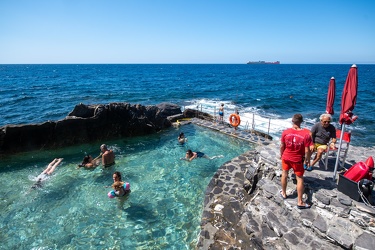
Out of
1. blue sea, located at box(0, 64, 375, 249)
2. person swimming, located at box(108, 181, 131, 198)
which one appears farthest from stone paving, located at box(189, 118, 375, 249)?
person swimming, located at box(108, 181, 131, 198)

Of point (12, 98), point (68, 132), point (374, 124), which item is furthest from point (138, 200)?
point (12, 98)

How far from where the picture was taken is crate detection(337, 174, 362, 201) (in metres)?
5.36

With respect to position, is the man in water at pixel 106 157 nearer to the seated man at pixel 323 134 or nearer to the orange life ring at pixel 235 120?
the seated man at pixel 323 134

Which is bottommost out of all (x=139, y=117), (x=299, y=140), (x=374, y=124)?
(x=374, y=124)

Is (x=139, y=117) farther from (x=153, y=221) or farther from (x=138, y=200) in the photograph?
(x=153, y=221)

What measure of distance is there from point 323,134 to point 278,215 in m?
2.84

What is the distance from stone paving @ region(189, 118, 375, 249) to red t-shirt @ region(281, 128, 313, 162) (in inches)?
58.6

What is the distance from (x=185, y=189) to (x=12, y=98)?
1626 inches

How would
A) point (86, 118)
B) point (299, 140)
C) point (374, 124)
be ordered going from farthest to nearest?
point (374, 124)
point (86, 118)
point (299, 140)

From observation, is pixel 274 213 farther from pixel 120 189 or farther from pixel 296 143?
pixel 120 189

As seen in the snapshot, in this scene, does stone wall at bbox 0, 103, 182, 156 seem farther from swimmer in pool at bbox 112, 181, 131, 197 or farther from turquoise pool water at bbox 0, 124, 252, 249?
swimmer in pool at bbox 112, 181, 131, 197

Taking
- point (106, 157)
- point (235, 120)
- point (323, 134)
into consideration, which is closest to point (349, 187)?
point (323, 134)

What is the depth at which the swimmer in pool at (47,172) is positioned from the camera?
381 inches

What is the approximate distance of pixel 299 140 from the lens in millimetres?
5297
